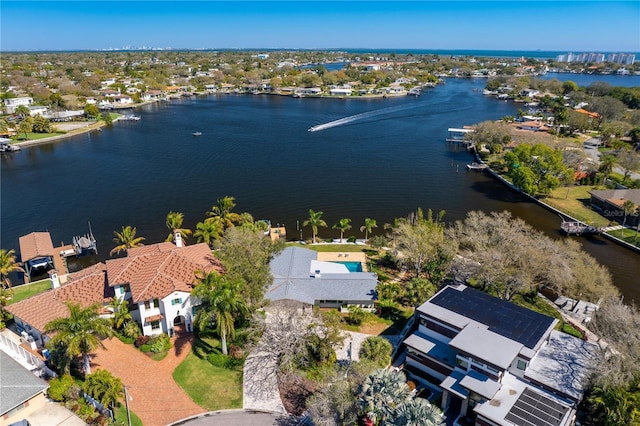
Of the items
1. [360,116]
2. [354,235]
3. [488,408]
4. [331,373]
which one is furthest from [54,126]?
[488,408]

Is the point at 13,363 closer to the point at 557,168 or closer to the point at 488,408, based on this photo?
the point at 488,408

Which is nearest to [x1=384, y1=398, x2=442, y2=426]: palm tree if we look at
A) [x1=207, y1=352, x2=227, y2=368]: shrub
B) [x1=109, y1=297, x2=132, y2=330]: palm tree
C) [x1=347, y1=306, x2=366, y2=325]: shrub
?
[x1=347, y1=306, x2=366, y2=325]: shrub

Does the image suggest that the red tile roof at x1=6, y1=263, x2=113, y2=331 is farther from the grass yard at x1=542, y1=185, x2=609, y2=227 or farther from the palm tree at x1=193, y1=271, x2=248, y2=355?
the grass yard at x1=542, y1=185, x2=609, y2=227

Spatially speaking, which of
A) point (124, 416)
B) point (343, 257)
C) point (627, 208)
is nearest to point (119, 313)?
point (124, 416)

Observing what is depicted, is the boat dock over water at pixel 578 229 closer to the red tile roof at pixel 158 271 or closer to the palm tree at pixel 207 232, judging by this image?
the palm tree at pixel 207 232

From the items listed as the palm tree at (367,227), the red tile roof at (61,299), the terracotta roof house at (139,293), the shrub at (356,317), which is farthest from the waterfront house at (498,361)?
the red tile roof at (61,299)

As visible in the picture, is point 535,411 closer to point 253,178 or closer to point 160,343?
point 160,343

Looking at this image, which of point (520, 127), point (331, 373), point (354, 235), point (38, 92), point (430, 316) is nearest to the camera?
point (331, 373)
